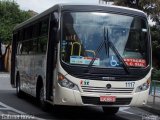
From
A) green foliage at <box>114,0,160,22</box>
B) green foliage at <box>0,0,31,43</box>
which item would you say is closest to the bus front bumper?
green foliage at <box>114,0,160,22</box>

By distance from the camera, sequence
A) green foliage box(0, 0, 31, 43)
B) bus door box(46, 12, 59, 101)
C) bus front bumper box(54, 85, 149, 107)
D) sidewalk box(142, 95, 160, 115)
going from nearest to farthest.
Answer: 1. bus front bumper box(54, 85, 149, 107)
2. bus door box(46, 12, 59, 101)
3. sidewalk box(142, 95, 160, 115)
4. green foliage box(0, 0, 31, 43)

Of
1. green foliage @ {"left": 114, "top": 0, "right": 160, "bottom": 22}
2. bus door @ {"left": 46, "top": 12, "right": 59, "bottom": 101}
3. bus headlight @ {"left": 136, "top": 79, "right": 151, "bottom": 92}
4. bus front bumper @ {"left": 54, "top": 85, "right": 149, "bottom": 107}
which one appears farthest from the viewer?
green foliage @ {"left": 114, "top": 0, "right": 160, "bottom": 22}

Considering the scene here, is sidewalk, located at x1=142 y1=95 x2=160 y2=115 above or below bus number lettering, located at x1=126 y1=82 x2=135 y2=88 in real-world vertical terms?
below

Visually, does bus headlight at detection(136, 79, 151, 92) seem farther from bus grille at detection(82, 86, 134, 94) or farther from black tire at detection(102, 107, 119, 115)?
black tire at detection(102, 107, 119, 115)

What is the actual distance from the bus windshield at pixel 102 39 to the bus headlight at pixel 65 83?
434 millimetres

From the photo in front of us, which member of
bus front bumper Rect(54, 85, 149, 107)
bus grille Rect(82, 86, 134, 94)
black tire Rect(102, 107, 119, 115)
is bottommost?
black tire Rect(102, 107, 119, 115)

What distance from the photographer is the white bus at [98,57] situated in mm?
13094

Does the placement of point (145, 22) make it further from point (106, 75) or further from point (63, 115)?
point (63, 115)

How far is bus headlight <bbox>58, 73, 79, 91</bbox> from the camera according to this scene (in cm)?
1303

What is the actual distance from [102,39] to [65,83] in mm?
1559

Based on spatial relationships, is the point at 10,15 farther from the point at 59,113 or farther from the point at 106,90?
the point at 106,90

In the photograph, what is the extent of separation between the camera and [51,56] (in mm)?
14344

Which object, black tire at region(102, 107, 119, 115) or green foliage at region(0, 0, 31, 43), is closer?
black tire at region(102, 107, 119, 115)

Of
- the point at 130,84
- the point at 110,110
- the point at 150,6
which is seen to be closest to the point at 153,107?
the point at 110,110
